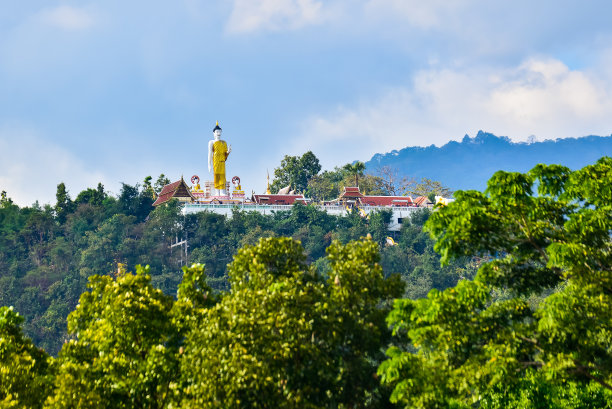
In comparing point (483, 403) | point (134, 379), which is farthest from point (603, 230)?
point (134, 379)

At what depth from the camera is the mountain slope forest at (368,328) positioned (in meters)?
8.20

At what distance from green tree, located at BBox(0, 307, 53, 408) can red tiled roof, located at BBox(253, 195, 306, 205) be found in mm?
40630

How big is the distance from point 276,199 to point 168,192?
7.58 metres

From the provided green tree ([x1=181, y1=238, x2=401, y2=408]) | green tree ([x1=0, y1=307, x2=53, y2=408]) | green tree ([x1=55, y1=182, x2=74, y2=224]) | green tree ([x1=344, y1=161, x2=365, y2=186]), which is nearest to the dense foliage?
green tree ([x1=55, y1=182, x2=74, y2=224])

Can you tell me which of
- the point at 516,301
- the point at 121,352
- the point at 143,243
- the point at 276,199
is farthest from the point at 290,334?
the point at 276,199

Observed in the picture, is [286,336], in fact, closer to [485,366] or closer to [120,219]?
[485,366]

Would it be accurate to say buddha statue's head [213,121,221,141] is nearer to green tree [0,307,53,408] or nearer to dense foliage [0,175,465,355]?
dense foliage [0,175,465,355]

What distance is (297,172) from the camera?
62.1 m

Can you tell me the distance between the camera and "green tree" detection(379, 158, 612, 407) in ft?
26.6

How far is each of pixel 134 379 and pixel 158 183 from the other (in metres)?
46.9

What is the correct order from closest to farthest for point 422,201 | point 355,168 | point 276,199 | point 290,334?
1. point 290,334
2. point 276,199
3. point 422,201
4. point 355,168

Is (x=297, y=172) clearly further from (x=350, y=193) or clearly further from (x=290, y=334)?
(x=290, y=334)

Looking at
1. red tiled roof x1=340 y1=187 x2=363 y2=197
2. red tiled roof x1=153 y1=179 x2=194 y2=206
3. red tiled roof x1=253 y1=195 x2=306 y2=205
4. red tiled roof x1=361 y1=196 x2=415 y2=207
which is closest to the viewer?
red tiled roof x1=153 y1=179 x2=194 y2=206

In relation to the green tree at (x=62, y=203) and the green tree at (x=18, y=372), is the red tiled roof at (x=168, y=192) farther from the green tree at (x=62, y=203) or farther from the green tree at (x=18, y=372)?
the green tree at (x=18, y=372)
